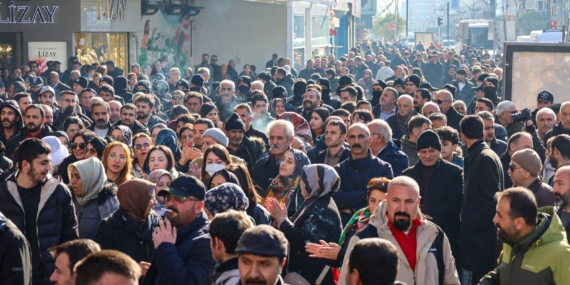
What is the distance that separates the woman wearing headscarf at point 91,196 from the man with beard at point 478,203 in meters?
3.20

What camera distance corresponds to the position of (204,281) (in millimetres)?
5234

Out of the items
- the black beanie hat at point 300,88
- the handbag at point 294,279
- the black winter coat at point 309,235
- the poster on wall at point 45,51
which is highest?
the poster on wall at point 45,51

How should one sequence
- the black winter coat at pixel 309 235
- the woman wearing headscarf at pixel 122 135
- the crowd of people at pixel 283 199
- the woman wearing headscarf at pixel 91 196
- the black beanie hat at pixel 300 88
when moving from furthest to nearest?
the black beanie hat at pixel 300 88 → the woman wearing headscarf at pixel 122 135 → the woman wearing headscarf at pixel 91 196 → the black winter coat at pixel 309 235 → the crowd of people at pixel 283 199

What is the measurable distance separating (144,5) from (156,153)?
64.8 feet

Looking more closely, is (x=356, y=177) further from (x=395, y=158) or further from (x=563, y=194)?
A: (x=563, y=194)

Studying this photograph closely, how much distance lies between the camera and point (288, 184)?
8.28 meters

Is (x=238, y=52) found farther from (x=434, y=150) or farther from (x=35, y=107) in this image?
(x=434, y=150)

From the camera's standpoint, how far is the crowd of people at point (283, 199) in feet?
16.3

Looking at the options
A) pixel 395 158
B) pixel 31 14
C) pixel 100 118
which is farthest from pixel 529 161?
pixel 31 14

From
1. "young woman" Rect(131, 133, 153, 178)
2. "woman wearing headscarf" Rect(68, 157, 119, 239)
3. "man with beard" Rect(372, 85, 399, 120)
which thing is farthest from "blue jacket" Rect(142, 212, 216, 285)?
"man with beard" Rect(372, 85, 399, 120)

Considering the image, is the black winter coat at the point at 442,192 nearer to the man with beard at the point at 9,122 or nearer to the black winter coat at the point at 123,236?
the black winter coat at the point at 123,236

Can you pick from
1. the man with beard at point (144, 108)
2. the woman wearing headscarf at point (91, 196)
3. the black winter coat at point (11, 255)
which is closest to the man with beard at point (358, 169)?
the woman wearing headscarf at point (91, 196)

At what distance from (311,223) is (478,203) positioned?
2.19m

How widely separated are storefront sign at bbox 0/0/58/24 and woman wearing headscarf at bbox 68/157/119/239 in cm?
1580
